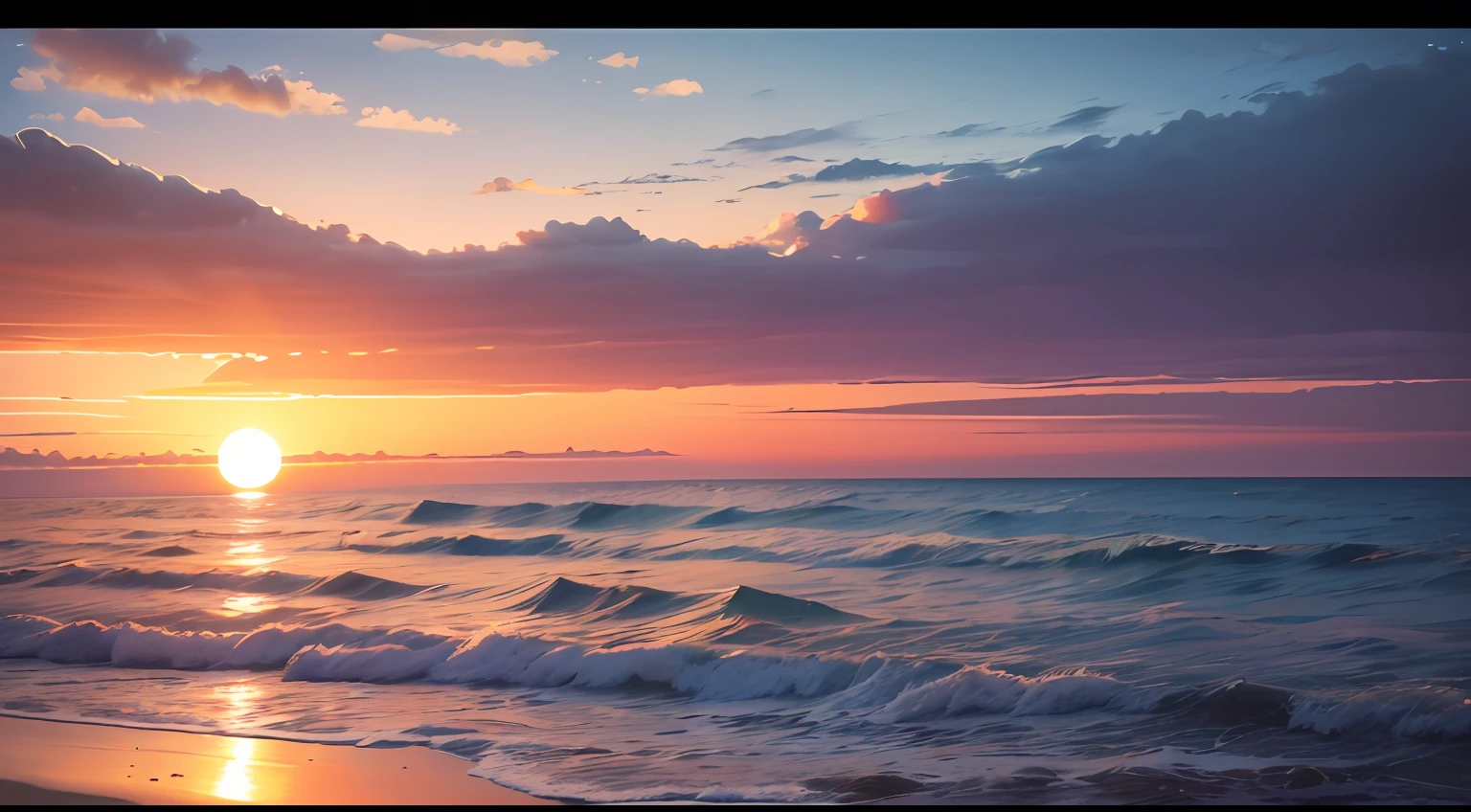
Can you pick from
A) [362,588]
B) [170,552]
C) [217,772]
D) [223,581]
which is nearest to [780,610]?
[217,772]

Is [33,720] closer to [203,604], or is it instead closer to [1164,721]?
[203,604]

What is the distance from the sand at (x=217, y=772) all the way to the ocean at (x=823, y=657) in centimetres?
23

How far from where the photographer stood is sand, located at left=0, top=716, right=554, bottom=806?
16.7ft

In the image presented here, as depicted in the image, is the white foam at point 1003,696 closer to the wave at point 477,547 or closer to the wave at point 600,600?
the wave at point 600,600

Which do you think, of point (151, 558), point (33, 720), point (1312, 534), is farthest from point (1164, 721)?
point (151, 558)

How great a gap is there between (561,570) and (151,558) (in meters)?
7.97

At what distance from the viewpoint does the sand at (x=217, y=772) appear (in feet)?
16.7

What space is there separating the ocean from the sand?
232 millimetres

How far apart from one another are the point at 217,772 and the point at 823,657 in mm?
4579

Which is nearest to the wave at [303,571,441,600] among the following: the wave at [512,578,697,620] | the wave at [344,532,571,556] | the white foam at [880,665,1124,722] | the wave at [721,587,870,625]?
the wave at [512,578,697,620]

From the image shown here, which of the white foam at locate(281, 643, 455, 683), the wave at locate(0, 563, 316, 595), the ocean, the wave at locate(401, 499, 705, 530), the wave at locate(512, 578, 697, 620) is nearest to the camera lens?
the ocean

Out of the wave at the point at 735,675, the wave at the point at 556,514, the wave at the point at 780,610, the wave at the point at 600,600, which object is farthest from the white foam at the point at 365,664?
the wave at the point at 556,514

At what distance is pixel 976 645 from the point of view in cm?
829

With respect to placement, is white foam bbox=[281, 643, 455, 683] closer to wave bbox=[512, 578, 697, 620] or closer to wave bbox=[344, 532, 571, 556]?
wave bbox=[512, 578, 697, 620]
